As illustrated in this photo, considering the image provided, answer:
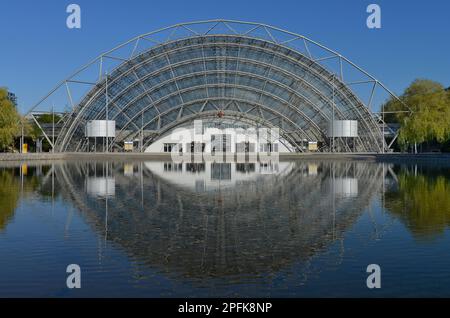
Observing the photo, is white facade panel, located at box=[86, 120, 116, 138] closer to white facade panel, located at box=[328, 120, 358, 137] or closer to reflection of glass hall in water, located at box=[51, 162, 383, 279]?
white facade panel, located at box=[328, 120, 358, 137]

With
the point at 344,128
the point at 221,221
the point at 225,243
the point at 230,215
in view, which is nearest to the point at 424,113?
the point at 344,128

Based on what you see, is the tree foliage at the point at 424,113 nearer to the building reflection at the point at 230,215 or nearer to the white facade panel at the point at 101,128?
the building reflection at the point at 230,215

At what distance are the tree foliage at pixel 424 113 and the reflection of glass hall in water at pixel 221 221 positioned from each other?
5372cm

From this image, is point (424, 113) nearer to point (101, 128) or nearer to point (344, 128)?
point (344, 128)

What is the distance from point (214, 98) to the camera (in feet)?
338

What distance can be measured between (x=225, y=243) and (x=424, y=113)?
78193mm

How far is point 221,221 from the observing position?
22031mm

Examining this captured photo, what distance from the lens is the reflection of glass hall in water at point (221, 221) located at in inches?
609

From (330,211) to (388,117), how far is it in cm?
10515

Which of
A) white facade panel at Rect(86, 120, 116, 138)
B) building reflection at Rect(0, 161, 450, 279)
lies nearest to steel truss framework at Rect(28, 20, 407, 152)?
white facade panel at Rect(86, 120, 116, 138)

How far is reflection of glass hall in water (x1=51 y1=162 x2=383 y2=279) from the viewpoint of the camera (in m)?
15.5

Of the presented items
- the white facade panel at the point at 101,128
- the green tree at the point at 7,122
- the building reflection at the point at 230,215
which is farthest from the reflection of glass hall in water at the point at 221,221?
the white facade panel at the point at 101,128
